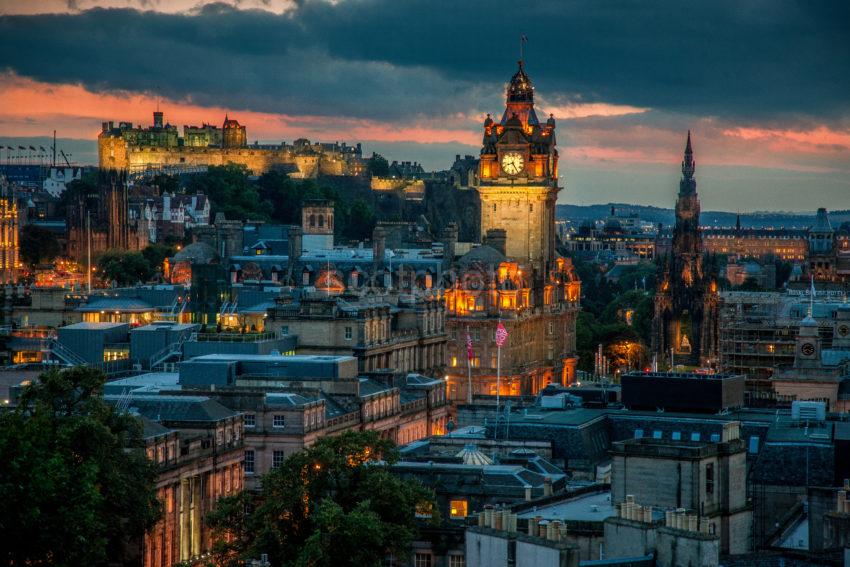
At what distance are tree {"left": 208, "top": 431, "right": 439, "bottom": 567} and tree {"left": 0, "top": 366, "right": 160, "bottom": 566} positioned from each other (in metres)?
4.35

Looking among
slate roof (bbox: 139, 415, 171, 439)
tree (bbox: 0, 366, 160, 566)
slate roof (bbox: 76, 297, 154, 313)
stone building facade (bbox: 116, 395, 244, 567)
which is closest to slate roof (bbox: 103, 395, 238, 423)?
stone building facade (bbox: 116, 395, 244, 567)

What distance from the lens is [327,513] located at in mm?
84125

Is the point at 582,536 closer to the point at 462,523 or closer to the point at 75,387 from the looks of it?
the point at 462,523

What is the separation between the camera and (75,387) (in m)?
98.6

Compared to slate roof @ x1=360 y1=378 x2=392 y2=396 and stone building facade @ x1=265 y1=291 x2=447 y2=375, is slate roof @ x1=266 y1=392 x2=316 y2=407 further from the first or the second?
stone building facade @ x1=265 y1=291 x2=447 y2=375

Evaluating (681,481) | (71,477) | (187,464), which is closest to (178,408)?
(187,464)

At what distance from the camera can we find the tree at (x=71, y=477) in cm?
8512

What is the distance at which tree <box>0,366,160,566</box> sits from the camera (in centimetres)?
8512

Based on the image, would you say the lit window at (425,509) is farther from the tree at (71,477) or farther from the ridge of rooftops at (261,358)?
the ridge of rooftops at (261,358)

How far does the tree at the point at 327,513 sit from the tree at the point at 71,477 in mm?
4351

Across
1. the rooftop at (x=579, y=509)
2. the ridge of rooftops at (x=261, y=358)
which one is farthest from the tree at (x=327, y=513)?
the ridge of rooftops at (x=261, y=358)

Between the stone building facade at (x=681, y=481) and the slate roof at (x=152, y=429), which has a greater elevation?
the stone building facade at (x=681, y=481)

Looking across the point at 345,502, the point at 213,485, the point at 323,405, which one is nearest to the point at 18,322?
the point at 323,405

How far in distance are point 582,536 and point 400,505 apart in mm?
14639
